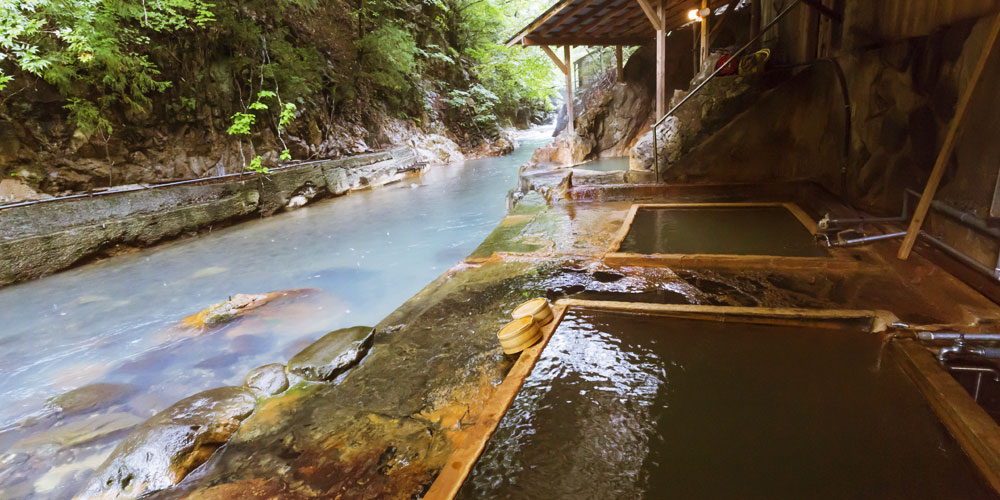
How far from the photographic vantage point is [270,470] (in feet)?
7.20

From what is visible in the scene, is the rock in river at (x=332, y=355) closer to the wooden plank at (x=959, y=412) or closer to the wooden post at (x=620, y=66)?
the wooden plank at (x=959, y=412)

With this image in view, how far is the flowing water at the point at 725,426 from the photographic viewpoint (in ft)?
5.94

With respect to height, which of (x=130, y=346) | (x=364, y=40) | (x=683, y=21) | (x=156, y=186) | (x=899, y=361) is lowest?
(x=130, y=346)

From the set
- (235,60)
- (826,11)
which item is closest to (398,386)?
(826,11)

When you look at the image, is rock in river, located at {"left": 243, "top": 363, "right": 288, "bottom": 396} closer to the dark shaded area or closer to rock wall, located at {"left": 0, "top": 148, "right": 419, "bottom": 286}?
the dark shaded area

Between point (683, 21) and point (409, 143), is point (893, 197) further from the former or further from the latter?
point (409, 143)

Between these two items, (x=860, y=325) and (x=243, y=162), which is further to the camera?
(x=243, y=162)

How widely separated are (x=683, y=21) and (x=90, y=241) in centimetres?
1314

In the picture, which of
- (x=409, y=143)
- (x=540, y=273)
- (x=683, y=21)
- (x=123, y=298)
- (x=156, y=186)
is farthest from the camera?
(x=409, y=143)

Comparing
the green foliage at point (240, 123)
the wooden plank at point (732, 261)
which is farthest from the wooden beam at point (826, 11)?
the green foliage at point (240, 123)

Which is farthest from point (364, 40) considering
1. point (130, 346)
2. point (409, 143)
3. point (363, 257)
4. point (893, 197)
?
point (893, 197)

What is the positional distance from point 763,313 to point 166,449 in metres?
3.56

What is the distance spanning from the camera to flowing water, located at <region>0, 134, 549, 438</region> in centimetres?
418

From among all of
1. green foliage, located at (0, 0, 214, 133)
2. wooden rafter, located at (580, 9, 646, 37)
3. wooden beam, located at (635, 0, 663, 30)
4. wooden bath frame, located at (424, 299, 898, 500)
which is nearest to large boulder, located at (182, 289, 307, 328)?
wooden bath frame, located at (424, 299, 898, 500)
